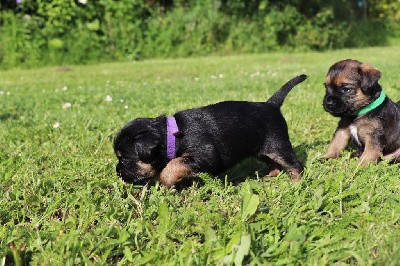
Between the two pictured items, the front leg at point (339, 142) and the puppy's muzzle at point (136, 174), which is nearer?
the puppy's muzzle at point (136, 174)

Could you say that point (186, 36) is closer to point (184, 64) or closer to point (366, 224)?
point (184, 64)

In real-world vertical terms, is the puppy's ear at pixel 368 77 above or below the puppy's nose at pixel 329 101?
above

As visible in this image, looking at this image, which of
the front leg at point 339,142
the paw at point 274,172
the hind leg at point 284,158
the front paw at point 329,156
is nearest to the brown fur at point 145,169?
the hind leg at point 284,158

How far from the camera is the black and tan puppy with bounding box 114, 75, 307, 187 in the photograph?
3076mm

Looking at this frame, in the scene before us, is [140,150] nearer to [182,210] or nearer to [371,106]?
[182,210]

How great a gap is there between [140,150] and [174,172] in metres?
0.27

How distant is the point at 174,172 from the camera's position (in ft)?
9.93

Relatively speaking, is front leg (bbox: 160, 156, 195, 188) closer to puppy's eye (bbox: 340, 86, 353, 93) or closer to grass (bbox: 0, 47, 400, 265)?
grass (bbox: 0, 47, 400, 265)

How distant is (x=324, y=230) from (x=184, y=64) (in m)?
11.3

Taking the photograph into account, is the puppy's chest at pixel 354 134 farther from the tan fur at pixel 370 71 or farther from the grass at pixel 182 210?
the tan fur at pixel 370 71

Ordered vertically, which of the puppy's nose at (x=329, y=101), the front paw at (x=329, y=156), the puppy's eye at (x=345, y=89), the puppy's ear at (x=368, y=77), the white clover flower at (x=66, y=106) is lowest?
the white clover flower at (x=66, y=106)

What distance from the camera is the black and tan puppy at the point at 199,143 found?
3.08 m

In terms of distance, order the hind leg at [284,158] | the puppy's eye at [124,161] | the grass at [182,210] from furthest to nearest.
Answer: the hind leg at [284,158] → the puppy's eye at [124,161] → the grass at [182,210]

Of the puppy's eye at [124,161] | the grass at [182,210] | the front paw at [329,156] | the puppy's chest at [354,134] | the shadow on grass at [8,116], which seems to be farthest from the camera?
the shadow on grass at [8,116]
